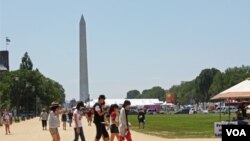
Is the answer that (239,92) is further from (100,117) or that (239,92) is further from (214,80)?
(214,80)

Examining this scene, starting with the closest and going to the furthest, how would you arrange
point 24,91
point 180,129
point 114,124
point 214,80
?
point 114,124 < point 180,129 < point 24,91 < point 214,80

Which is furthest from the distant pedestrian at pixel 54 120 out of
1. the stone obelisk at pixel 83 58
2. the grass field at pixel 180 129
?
the stone obelisk at pixel 83 58

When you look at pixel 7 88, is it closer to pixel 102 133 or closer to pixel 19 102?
pixel 19 102

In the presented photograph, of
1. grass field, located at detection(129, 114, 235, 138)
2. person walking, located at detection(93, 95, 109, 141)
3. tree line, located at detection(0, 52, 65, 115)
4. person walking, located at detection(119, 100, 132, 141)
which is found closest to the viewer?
person walking, located at detection(119, 100, 132, 141)

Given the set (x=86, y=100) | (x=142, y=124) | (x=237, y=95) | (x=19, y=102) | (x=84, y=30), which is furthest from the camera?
(x=19, y=102)

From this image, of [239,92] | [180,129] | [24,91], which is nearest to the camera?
[239,92]

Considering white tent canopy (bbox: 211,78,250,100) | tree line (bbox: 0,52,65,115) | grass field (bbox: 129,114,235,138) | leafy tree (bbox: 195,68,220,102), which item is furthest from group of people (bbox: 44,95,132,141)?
leafy tree (bbox: 195,68,220,102)

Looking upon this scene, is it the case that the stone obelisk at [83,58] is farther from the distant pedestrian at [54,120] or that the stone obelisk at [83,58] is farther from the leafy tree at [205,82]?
the leafy tree at [205,82]

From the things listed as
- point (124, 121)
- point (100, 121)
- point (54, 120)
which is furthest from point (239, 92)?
point (54, 120)

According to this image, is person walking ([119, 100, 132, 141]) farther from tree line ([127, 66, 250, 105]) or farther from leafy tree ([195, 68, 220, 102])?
leafy tree ([195, 68, 220, 102])

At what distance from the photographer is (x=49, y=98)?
154m

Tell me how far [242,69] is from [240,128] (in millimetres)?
161614

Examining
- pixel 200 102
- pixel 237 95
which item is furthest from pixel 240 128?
pixel 200 102

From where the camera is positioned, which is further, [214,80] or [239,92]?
[214,80]
